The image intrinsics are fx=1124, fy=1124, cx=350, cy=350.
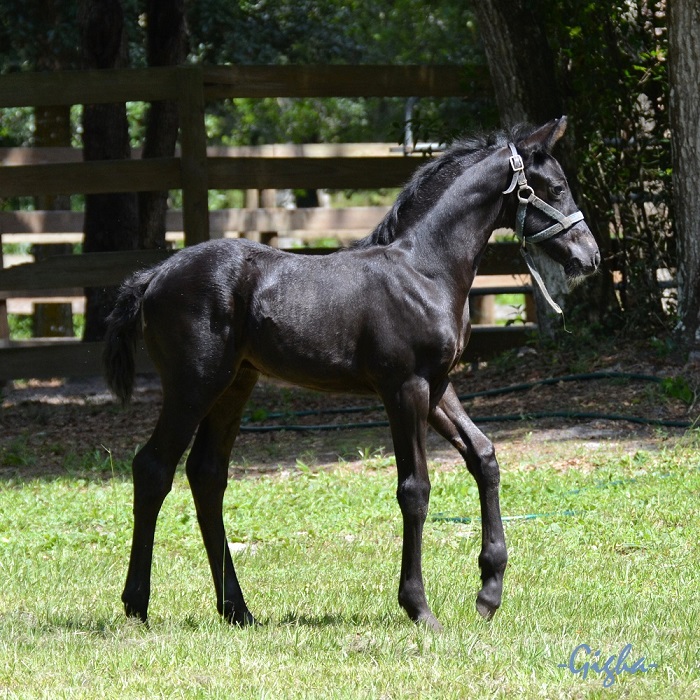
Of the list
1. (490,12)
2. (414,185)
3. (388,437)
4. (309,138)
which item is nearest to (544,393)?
(388,437)

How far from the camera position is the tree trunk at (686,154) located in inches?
380

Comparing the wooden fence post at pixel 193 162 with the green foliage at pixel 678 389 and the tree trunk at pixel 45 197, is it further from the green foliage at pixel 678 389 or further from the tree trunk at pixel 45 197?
the tree trunk at pixel 45 197

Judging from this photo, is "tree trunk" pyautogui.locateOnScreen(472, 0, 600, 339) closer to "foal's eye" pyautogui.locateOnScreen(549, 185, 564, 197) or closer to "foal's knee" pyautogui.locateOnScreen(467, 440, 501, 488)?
"foal's eye" pyautogui.locateOnScreen(549, 185, 564, 197)

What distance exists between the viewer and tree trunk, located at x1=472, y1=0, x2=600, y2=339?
10539mm

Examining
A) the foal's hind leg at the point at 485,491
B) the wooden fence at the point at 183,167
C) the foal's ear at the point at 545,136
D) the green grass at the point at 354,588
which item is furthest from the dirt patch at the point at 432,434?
the foal's ear at the point at 545,136

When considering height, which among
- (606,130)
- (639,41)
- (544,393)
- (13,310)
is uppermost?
(639,41)

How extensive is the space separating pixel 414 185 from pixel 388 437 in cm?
449

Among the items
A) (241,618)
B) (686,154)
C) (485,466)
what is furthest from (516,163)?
(686,154)

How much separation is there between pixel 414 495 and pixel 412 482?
0.18 feet

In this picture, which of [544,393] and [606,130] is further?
[606,130]

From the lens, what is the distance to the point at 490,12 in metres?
10.5

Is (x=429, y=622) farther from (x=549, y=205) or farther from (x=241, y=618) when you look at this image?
(x=549, y=205)

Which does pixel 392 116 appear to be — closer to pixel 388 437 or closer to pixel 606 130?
pixel 606 130

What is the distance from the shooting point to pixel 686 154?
32.3 feet
